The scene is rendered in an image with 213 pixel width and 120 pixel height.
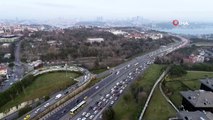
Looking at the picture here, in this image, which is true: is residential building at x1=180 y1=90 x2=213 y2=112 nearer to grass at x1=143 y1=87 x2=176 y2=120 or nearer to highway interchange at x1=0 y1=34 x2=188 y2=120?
grass at x1=143 y1=87 x2=176 y2=120

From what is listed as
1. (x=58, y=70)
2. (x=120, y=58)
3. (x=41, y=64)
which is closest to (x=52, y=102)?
(x=58, y=70)

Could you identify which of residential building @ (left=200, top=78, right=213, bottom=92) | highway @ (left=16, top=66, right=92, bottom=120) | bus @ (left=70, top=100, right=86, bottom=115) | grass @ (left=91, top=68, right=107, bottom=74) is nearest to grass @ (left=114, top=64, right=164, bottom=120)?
bus @ (left=70, top=100, right=86, bottom=115)

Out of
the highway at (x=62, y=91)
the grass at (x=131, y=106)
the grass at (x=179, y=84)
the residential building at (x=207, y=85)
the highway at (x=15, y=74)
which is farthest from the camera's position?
the highway at (x=15, y=74)

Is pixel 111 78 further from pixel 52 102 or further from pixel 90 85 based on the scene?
pixel 52 102

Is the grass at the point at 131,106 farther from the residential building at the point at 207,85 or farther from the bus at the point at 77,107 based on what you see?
the residential building at the point at 207,85

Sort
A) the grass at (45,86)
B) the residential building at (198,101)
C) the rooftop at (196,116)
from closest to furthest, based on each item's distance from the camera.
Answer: the rooftop at (196,116) < the residential building at (198,101) < the grass at (45,86)

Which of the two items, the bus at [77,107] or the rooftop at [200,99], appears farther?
the bus at [77,107]

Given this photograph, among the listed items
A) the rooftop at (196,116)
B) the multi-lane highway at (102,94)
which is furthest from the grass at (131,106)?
the rooftop at (196,116)

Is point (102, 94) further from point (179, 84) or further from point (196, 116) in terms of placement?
point (196, 116)
